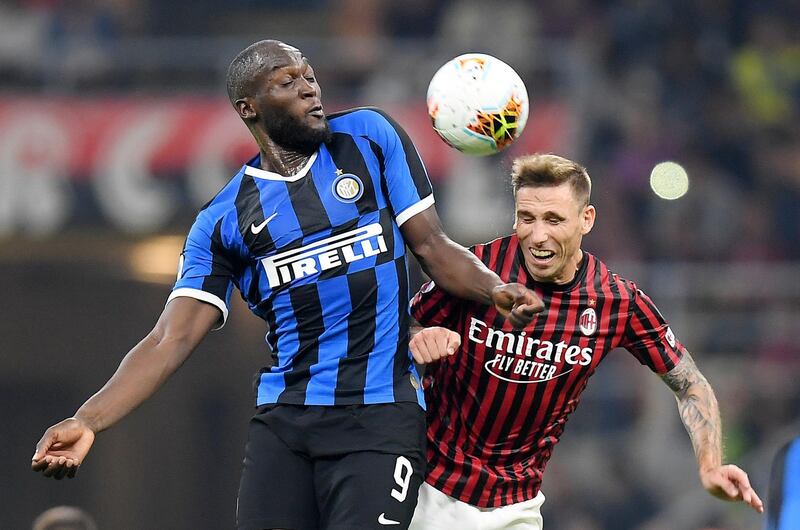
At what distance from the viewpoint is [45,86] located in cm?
1090

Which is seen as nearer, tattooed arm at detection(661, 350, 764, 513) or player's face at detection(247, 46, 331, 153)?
tattooed arm at detection(661, 350, 764, 513)

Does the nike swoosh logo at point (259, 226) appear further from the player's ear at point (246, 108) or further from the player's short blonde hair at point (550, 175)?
the player's short blonde hair at point (550, 175)

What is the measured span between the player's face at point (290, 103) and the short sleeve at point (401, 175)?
0.66ft

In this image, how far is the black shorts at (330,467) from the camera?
425 cm

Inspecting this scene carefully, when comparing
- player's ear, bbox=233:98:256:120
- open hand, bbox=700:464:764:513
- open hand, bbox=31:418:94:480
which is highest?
player's ear, bbox=233:98:256:120

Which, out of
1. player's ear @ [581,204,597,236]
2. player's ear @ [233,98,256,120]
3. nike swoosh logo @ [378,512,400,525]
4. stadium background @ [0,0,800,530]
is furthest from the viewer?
stadium background @ [0,0,800,530]

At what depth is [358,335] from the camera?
4371 millimetres

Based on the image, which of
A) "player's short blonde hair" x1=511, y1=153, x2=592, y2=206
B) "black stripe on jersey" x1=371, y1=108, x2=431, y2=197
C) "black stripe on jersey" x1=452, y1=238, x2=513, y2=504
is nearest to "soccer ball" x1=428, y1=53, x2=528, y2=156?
"player's short blonde hair" x1=511, y1=153, x2=592, y2=206

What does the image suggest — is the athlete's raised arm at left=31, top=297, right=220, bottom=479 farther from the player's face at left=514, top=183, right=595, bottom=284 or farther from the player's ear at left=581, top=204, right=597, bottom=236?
the player's ear at left=581, top=204, right=597, bottom=236

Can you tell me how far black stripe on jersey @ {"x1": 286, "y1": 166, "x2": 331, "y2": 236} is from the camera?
14.5ft

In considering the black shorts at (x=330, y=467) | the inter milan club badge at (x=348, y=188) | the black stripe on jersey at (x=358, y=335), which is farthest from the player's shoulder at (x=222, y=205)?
the black shorts at (x=330, y=467)

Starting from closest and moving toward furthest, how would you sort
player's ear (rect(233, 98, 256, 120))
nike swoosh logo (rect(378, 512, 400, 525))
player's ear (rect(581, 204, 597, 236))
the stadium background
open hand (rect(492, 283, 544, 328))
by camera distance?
open hand (rect(492, 283, 544, 328)) → nike swoosh logo (rect(378, 512, 400, 525)) → player's ear (rect(233, 98, 256, 120)) → player's ear (rect(581, 204, 597, 236)) → the stadium background

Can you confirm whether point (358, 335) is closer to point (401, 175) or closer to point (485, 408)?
point (401, 175)

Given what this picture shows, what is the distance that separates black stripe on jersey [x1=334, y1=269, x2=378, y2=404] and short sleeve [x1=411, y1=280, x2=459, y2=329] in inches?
13.5
